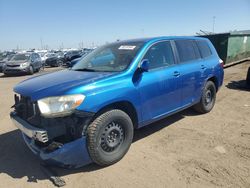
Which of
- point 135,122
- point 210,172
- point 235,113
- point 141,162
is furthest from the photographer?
point 235,113

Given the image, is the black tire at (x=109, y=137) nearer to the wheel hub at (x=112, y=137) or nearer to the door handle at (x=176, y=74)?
the wheel hub at (x=112, y=137)

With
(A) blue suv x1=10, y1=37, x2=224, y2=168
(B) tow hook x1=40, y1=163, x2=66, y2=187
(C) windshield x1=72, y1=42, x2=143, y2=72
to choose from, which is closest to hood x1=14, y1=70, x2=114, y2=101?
(A) blue suv x1=10, y1=37, x2=224, y2=168

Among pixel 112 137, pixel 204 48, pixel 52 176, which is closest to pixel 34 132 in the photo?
pixel 52 176

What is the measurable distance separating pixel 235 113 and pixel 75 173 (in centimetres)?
422

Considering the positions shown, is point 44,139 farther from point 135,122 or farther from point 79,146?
point 135,122

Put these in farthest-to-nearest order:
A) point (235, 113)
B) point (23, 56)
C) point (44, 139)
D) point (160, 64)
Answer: point (23, 56) < point (235, 113) < point (160, 64) < point (44, 139)

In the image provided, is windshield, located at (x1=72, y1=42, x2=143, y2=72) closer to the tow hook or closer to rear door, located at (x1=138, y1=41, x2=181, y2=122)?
rear door, located at (x1=138, y1=41, x2=181, y2=122)

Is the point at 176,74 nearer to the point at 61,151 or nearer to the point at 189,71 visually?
the point at 189,71

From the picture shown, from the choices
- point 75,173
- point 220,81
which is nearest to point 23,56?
point 220,81

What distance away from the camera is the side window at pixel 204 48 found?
6.09 meters

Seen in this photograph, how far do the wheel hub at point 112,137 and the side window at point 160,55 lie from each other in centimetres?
122

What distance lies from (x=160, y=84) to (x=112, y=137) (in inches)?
50.2

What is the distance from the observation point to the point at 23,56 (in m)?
19.5

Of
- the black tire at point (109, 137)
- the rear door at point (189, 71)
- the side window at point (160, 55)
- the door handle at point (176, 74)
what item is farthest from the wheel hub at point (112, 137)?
the rear door at point (189, 71)
